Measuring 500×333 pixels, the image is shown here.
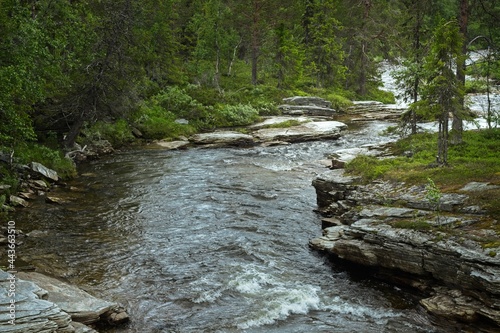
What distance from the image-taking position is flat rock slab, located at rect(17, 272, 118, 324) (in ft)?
26.7

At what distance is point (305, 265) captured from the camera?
11328 millimetres

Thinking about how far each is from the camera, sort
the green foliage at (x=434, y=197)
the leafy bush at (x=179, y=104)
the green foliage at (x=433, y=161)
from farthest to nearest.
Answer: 1. the leafy bush at (x=179, y=104)
2. the green foliage at (x=433, y=161)
3. the green foliage at (x=434, y=197)

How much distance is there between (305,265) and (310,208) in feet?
15.3

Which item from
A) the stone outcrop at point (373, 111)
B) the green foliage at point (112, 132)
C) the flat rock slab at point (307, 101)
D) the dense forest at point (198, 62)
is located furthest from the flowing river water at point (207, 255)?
the flat rock slab at point (307, 101)

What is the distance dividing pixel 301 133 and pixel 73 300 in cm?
2255

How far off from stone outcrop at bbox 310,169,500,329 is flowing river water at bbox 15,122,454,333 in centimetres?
56

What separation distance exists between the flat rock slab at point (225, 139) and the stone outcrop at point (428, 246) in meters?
15.9

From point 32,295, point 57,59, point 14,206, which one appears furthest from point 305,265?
point 57,59

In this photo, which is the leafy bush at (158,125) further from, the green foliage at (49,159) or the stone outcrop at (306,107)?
the stone outcrop at (306,107)

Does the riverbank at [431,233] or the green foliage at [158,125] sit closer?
the riverbank at [431,233]

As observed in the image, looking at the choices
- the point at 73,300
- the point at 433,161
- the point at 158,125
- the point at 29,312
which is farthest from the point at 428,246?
the point at 158,125

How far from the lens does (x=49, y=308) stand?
23.9ft

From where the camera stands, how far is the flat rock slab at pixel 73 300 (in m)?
8.15

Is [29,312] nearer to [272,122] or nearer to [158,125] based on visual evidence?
[158,125]
